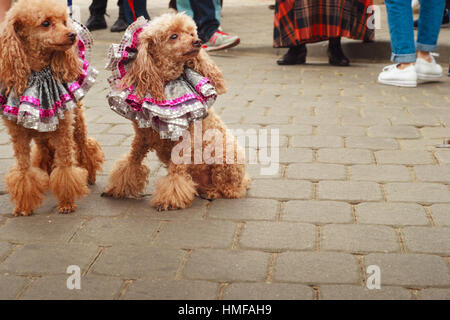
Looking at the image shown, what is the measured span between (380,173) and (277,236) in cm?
126

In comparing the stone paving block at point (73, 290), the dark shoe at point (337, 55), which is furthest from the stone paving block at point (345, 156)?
the dark shoe at point (337, 55)

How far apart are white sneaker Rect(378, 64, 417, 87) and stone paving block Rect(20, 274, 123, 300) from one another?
4.77 meters

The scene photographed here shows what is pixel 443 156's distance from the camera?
443 centimetres

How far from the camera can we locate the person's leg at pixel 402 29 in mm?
6336

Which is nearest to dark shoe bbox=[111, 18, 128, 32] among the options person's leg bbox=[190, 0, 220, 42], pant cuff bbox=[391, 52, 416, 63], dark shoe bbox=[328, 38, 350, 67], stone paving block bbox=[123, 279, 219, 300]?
person's leg bbox=[190, 0, 220, 42]

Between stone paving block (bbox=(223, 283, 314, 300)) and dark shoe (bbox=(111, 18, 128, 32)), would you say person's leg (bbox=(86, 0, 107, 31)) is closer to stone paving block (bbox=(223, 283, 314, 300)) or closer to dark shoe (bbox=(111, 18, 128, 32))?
dark shoe (bbox=(111, 18, 128, 32))

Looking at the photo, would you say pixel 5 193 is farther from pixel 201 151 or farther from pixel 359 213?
pixel 359 213

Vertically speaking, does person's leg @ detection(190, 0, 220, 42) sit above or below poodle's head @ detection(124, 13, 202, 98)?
below

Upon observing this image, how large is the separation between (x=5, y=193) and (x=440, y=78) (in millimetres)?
5218

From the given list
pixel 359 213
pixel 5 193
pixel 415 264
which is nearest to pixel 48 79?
pixel 5 193

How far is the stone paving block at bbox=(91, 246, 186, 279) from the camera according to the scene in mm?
2850

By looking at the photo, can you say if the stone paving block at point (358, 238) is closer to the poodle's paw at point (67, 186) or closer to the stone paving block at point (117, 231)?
the stone paving block at point (117, 231)
